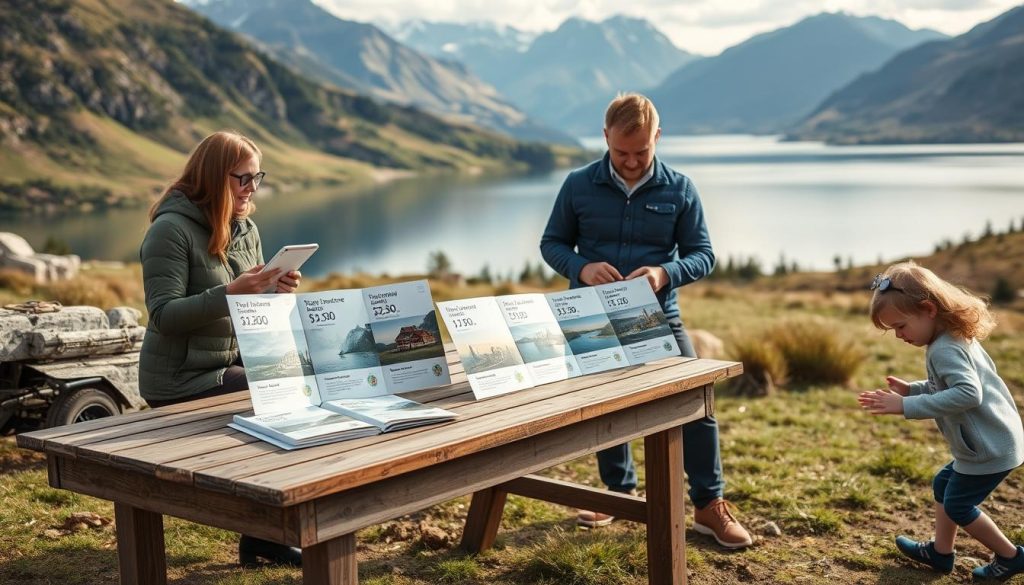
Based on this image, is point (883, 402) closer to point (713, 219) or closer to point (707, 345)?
point (707, 345)

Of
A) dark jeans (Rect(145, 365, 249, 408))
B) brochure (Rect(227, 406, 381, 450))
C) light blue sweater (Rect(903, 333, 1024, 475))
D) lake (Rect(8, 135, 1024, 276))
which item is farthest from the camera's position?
lake (Rect(8, 135, 1024, 276))

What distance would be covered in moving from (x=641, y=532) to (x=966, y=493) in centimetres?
160

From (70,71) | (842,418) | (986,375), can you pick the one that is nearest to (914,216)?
(842,418)

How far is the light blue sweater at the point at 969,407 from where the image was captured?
13.2 feet

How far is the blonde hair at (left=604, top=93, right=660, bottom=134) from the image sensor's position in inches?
182

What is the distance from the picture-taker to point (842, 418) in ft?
26.4

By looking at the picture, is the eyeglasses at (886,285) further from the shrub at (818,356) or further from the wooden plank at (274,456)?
Answer: the shrub at (818,356)

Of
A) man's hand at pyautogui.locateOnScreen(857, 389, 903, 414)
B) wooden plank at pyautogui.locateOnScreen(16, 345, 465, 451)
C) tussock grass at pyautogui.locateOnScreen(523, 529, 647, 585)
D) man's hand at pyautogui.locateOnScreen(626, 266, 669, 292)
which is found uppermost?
man's hand at pyautogui.locateOnScreen(626, 266, 669, 292)

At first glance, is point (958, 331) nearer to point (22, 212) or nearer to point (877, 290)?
point (877, 290)

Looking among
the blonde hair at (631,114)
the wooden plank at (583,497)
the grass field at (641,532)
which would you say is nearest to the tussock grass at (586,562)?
the grass field at (641,532)

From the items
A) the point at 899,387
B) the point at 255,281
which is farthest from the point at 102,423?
the point at 899,387

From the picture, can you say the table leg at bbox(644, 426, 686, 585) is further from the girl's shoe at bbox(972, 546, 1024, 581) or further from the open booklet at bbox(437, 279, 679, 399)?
the girl's shoe at bbox(972, 546, 1024, 581)

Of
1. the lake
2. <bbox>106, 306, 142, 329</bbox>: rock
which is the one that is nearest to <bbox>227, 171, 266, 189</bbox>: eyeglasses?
<bbox>106, 306, 142, 329</bbox>: rock

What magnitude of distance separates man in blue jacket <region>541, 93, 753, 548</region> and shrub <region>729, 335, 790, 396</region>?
4.10 m
